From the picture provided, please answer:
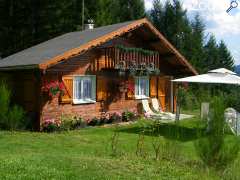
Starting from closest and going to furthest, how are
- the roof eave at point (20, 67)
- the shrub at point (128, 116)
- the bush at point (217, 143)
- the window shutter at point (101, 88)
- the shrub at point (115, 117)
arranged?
1. the bush at point (217, 143)
2. the roof eave at point (20, 67)
3. the window shutter at point (101, 88)
4. the shrub at point (115, 117)
5. the shrub at point (128, 116)

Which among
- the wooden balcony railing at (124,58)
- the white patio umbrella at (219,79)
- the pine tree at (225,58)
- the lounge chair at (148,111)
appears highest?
the pine tree at (225,58)

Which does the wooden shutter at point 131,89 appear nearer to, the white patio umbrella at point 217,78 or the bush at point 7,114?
the white patio umbrella at point 217,78

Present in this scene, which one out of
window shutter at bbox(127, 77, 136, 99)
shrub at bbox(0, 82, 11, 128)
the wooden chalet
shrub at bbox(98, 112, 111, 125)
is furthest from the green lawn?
window shutter at bbox(127, 77, 136, 99)

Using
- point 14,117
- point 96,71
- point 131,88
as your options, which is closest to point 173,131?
point 14,117

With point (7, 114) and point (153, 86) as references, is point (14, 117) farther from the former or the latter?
point (153, 86)

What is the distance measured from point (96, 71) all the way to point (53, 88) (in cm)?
291

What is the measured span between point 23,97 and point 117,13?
869 inches

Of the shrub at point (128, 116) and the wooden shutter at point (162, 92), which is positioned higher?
the wooden shutter at point (162, 92)

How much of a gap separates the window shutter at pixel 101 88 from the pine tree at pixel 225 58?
3190cm

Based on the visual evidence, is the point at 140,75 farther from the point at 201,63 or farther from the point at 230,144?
the point at 201,63

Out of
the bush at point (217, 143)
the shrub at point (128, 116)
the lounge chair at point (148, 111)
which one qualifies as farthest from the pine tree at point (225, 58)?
the bush at point (217, 143)

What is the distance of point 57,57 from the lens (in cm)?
Result: 1494

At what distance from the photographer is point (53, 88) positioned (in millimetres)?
15375

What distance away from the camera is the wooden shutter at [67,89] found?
53.6 ft
